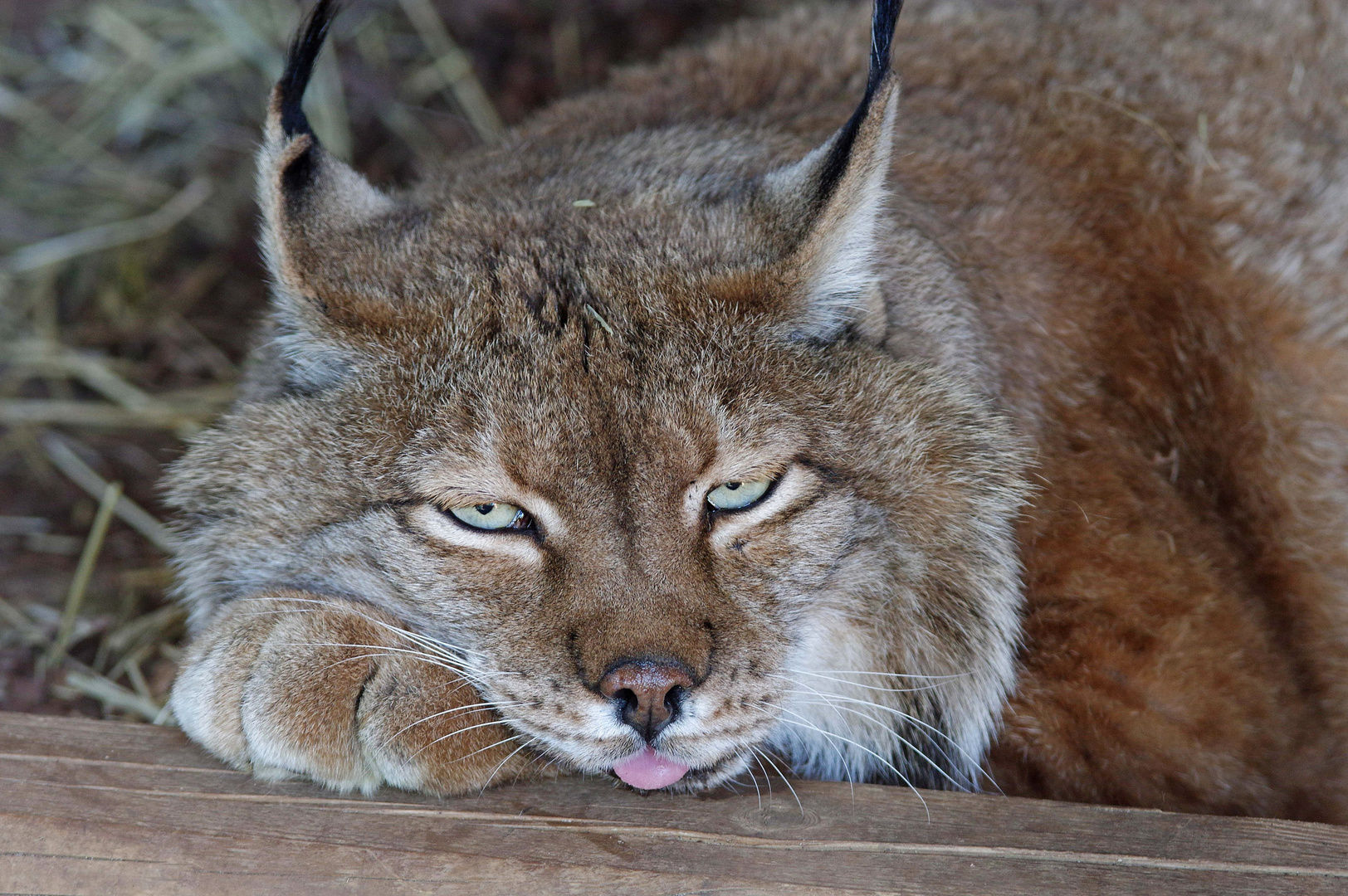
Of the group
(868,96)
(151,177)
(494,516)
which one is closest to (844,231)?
(868,96)

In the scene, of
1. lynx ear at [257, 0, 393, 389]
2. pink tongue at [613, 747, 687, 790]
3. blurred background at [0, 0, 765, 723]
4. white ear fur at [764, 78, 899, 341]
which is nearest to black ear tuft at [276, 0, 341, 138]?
lynx ear at [257, 0, 393, 389]

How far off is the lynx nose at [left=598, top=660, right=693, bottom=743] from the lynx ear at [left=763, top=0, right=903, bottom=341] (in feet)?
2.59

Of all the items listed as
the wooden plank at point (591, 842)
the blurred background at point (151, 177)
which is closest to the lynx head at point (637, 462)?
the wooden plank at point (591, 842)

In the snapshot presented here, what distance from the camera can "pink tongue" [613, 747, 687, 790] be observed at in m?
2.41

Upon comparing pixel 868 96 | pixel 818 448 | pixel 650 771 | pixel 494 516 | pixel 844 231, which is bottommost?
pixel 650 771

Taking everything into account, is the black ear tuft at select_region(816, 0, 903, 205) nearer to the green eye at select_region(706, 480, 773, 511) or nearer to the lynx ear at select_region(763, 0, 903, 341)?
the lynx ear at select_region(763, 0, 903, 341)

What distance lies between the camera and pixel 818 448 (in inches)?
101

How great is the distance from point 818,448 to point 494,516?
69 centimetres

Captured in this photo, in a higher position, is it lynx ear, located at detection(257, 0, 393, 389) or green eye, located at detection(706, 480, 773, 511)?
lynx ear, located at detection(257, 0, 393, 389)

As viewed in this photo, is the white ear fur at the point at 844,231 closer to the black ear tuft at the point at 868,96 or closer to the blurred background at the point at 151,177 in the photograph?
the black ear tuft at the point at 868,96

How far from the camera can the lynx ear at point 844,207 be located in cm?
237

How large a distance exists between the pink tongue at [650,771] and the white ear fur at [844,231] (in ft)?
3.06

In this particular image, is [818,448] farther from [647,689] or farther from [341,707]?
[341,707]

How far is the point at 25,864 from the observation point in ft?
7.52
